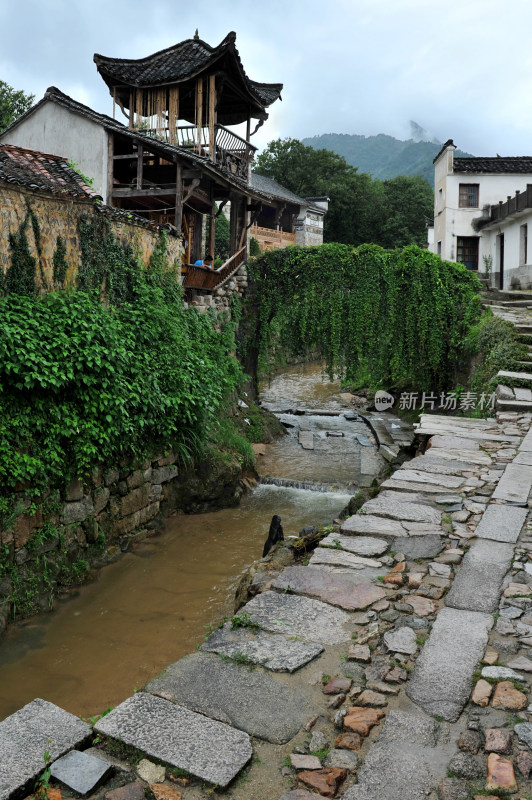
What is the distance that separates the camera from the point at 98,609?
22.8 ft

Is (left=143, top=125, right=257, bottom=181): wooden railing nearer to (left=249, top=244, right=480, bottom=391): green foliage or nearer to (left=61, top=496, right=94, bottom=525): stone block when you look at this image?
(left=249, top=244, right=480, bottom=391): green foliage

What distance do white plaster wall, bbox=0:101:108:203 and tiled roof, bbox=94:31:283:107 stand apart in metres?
2.26

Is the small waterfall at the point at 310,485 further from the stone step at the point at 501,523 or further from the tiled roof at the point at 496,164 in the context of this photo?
the tiled roof at the point at 496,164

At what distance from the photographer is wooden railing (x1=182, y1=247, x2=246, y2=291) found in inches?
517

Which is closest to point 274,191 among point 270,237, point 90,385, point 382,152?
point 270,237

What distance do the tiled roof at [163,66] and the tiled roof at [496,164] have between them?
14259 millimetres

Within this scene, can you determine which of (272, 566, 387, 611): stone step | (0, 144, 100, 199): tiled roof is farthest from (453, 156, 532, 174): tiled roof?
(272, 566, 387, 611): stone step

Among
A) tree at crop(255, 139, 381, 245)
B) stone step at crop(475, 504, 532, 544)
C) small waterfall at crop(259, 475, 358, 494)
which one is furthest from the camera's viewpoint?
tree at crop(255, 139, 381, 245)

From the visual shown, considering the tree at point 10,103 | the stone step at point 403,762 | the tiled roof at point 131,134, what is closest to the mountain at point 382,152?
the tree at point 10,103

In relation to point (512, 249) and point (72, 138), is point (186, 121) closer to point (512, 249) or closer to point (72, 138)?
point (72, 138)

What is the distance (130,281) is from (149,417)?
2.35 meters

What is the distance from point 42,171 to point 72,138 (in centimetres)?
575

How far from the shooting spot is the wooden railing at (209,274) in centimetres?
1313

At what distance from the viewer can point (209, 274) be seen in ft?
46.5
